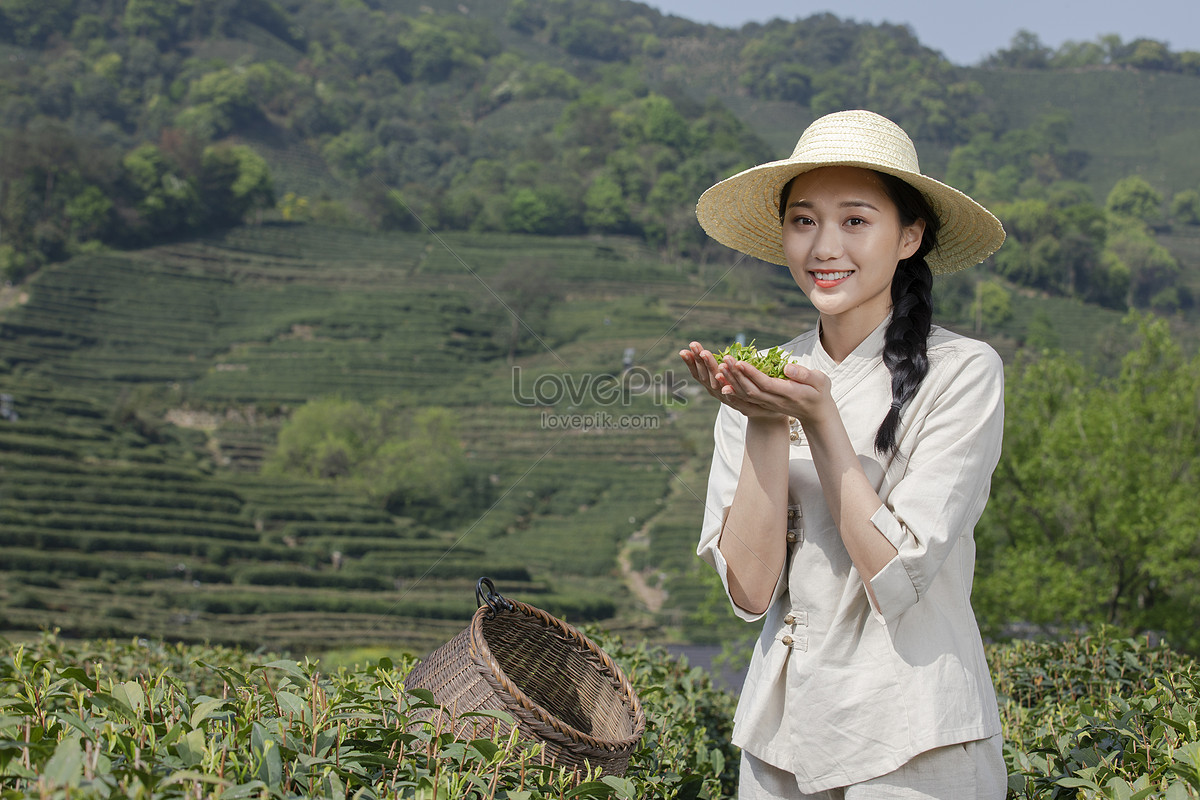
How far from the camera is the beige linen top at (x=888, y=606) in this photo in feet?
4.23

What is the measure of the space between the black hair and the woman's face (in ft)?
0.10

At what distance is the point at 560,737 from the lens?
1474mm

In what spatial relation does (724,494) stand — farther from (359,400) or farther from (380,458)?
(359,400)

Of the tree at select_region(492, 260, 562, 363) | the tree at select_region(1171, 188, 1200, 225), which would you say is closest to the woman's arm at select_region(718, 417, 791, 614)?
the tree at select_region(492, 260, 562, 363)

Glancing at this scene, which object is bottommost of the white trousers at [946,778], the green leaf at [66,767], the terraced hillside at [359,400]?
the terraced hillside at [359,400]

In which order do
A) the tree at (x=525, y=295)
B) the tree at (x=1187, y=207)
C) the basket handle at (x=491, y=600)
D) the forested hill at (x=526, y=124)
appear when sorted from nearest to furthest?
1. the basket handle at (x=491, y=600)
2. the tree at (x=525, y=295)
3. the forested hill at (x=526, y=124)
4. the tree at (x=1187, y=207)

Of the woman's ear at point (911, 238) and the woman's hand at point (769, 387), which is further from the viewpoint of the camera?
the woman's ear at point (911, 238)

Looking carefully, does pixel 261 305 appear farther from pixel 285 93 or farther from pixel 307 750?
pixel 307 750

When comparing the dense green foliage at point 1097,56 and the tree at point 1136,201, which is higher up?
the dense green foliage at point 1097,56

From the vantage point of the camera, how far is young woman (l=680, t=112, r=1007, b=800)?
4.24ft

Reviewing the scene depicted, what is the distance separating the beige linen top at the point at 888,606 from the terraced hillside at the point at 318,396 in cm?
2074

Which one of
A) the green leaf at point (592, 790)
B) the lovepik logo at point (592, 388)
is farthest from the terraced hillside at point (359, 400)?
the green leaf at point (592, 790)

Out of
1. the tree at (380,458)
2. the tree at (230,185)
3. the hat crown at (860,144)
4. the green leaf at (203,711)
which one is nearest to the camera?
the green leaf at (203,711)

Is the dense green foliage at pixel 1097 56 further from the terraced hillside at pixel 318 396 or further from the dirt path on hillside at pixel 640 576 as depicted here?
the dirt path on hillside at pixel 640 576
